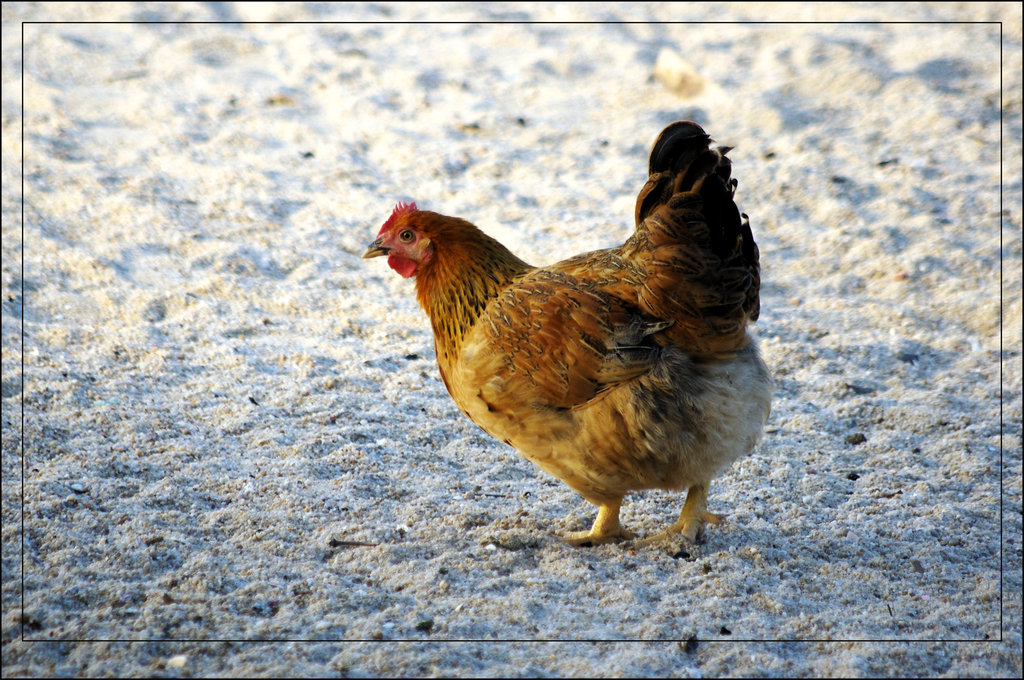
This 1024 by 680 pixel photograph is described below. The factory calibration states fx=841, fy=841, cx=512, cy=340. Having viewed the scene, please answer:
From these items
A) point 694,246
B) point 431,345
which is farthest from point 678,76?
point 694,246

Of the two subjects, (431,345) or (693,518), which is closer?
(693,518)

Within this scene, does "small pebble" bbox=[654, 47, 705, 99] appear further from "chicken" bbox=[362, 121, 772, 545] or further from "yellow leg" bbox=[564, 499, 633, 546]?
"yellow leg" bbox=[564, 499, 633, 546]

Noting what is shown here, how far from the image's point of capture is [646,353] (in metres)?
2.71

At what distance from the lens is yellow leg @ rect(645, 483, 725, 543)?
3.01 meters

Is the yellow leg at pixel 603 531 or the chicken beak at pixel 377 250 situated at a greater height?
the chicken beak at pixel 377 250

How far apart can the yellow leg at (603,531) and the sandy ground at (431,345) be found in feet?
0.18

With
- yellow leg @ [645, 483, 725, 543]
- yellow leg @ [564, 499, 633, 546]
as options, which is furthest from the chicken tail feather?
yellow leg @ [564, 499, 633, 546]

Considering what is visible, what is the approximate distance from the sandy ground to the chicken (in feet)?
1.23

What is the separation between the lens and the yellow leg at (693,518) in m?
3.01

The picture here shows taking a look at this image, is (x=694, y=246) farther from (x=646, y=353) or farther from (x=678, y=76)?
(x=678, y=76)

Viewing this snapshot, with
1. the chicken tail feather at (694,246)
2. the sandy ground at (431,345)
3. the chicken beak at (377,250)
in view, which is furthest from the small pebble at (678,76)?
the chicken tail feather at (694,246)

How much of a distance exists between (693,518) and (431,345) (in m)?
1.72

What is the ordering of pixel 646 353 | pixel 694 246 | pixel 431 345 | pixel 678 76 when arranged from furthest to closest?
pixel 678 76
pixel 431 345
pixel 646 353
pixel 694 246

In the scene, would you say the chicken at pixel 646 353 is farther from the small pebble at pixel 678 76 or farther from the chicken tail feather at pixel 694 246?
the small pebble at pixel 678 76
